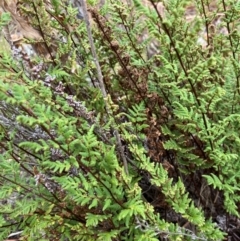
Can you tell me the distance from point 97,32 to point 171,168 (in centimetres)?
46

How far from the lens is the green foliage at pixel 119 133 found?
109 cm

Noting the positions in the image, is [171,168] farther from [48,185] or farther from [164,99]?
[48,185]

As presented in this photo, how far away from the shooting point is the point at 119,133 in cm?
122

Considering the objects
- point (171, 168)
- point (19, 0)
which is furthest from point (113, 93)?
point (19, 0)

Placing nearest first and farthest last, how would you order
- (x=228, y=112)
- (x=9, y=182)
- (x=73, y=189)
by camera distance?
(x=73, y=189), (x=9, y=182), (x=228, y=112)

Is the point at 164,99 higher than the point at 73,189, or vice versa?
the point at 164,99

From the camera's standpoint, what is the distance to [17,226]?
4.29 ft

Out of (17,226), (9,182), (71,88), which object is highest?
(71,88)

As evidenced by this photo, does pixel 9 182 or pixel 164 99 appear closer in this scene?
pixel 9 182

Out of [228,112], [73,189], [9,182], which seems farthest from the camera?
[228,112]

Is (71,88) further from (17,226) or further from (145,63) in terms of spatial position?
(17,226)

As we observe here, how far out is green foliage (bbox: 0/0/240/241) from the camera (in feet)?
3.58

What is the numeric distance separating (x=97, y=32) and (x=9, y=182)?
493 millimetres

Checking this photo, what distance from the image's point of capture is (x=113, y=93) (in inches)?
55.5
